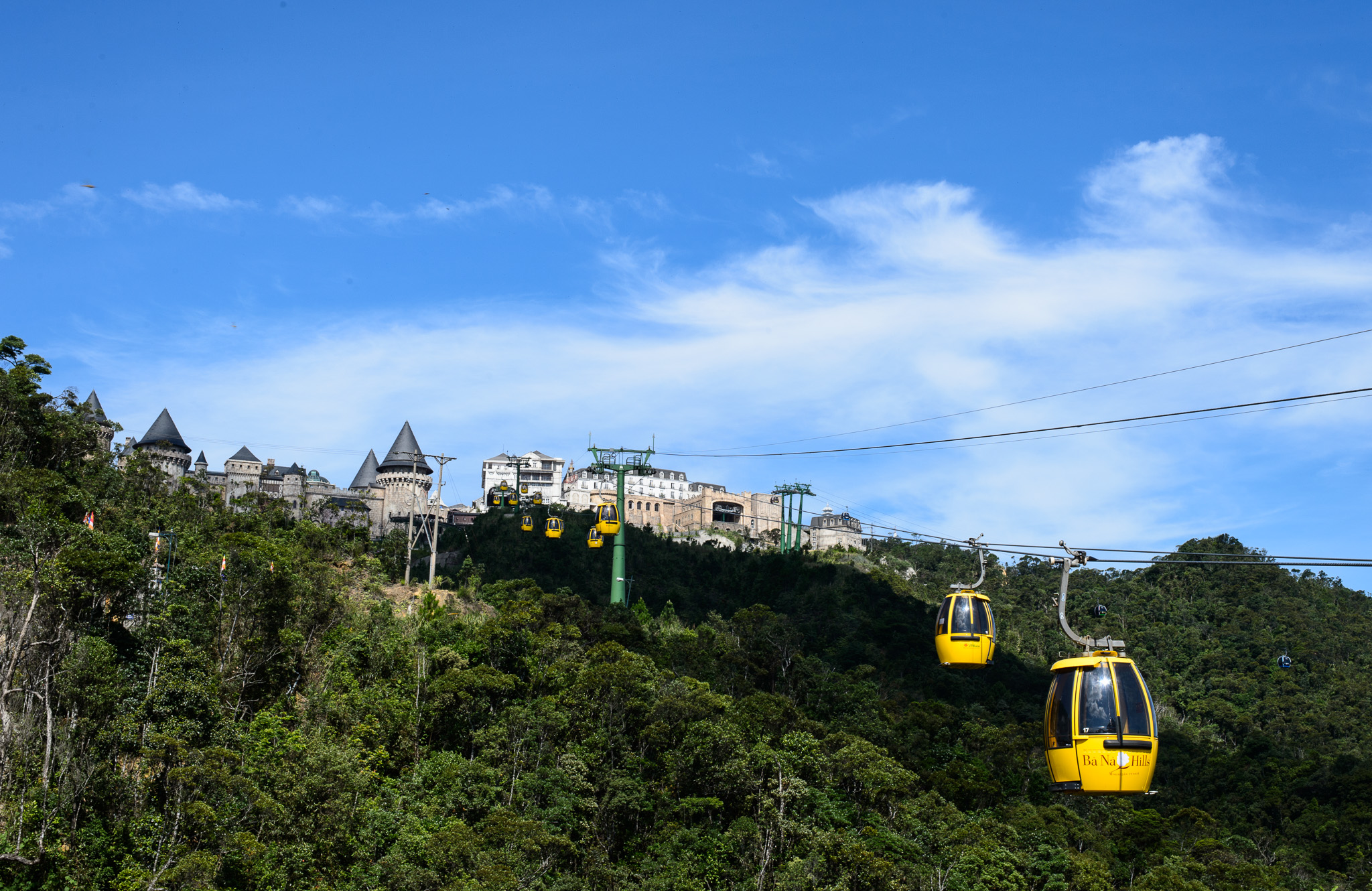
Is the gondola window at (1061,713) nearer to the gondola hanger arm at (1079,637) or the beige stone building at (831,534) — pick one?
the gondola hanger arm at (1079,637)

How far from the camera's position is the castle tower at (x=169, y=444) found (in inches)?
3782

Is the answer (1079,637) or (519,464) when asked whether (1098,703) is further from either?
(519,464)

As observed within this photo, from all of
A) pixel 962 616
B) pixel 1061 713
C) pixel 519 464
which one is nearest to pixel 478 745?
pixel 962 616

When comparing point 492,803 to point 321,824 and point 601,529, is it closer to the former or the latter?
point 321,824

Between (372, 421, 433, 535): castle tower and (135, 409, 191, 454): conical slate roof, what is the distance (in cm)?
1741

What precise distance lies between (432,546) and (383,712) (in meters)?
11.9

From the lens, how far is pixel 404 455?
97312 millimetres

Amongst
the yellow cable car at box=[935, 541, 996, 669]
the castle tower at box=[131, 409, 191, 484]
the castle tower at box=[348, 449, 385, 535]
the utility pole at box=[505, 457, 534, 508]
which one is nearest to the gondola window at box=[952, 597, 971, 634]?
the yellow cable car at box=[935, 541, 996, 669]

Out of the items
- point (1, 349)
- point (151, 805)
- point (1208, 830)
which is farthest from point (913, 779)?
point (1, 349)

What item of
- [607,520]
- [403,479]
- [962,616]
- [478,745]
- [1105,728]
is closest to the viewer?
[1105,728]

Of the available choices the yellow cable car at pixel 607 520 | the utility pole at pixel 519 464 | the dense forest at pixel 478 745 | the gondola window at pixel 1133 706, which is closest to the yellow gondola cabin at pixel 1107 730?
the gondola window at pixel 1133 706

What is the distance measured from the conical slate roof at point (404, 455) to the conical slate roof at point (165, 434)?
1715 centimetres

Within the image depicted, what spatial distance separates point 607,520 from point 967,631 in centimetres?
3174

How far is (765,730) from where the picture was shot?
47688 mm
